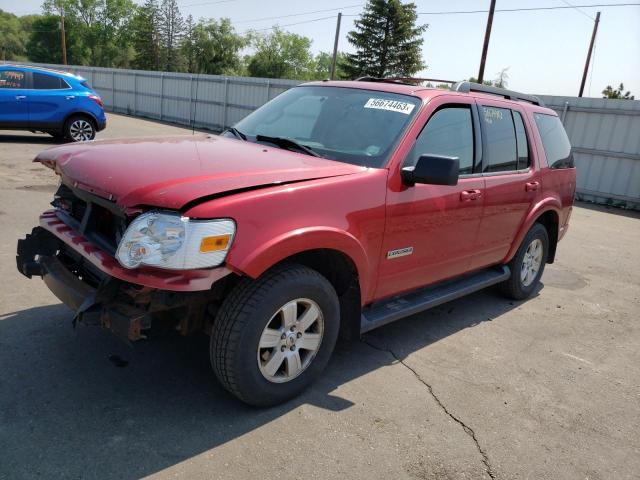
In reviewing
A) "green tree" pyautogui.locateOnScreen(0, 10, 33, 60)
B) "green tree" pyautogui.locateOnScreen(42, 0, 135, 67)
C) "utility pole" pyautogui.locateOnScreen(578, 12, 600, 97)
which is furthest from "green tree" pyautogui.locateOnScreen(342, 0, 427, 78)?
"green tree" pyautogui.locateOnScreen(0, 10, 33, 60)

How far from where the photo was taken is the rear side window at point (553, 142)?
5246mm

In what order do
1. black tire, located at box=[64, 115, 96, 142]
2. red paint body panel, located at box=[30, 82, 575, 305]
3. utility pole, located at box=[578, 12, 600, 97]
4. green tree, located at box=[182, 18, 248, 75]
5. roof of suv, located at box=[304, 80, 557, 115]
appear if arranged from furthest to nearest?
green tree, located at box=[182, 18, 248, 75] < utility pole, located at box=[578, 12, 600, 97] < black tire, located at box=[64, 115, 96, 142] < roof of suv, located at box=[304, 80, 557, 115] < red paint body panel, located at box=[30, 82, 575, 305]

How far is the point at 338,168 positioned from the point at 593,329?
320cm

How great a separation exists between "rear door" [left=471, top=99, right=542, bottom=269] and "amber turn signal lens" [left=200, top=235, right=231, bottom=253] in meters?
2.44

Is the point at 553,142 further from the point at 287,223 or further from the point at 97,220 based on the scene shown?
the point at 97,220

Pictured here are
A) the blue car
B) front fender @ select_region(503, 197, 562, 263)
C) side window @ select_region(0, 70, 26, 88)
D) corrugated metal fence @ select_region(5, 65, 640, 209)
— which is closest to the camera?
front fender @ select_region(503, 197, 562, 263)

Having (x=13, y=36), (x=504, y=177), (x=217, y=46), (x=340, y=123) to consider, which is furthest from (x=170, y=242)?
(x=13, y=36)

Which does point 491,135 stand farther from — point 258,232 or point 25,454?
point 25,454

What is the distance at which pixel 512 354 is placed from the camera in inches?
167

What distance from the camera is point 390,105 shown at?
381 centimetres

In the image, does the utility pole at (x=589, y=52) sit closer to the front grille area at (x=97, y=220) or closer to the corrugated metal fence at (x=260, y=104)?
the corrugated metal fence at (x=260, y=104)

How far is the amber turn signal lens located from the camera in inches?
100

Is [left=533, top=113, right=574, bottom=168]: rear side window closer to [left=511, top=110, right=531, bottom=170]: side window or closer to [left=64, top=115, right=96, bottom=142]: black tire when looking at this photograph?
[left=511, top=110, right=531, bottom=170]: side window

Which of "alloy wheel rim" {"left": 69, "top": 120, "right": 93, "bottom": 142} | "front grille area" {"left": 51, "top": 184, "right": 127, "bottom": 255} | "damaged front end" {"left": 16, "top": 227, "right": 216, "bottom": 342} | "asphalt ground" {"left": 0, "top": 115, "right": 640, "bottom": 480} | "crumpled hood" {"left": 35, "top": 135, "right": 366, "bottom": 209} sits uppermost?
"crumpled hood" {"left": 35, "top": 135, "right": 366, "bottom": 209}
